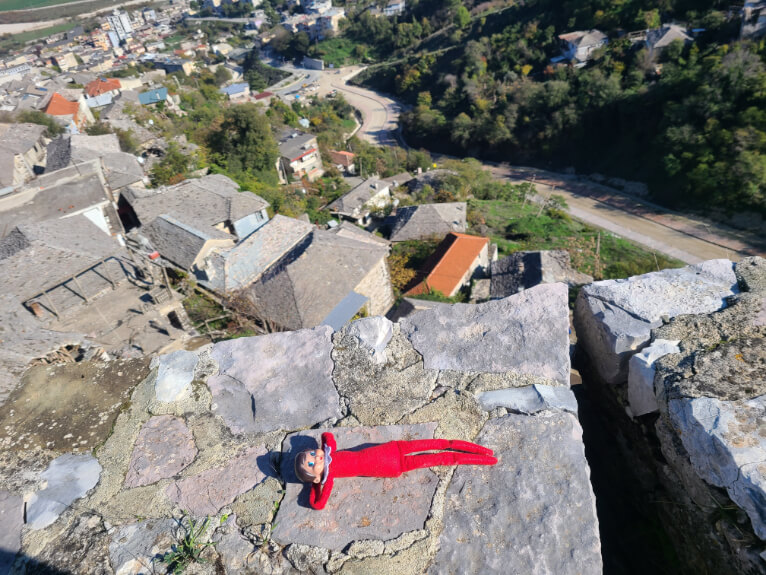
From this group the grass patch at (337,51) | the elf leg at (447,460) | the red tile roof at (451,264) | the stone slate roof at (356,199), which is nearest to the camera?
the elf leg at (447,460)

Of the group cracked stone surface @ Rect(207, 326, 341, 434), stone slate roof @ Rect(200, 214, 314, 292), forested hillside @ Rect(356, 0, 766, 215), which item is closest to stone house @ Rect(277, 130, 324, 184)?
forested hillside @ Rect(356, 0, 766, 215)

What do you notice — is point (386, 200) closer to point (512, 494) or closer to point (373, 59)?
point (512, 494)

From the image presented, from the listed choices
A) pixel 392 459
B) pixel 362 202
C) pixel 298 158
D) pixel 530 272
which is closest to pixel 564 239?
pixel 530 272

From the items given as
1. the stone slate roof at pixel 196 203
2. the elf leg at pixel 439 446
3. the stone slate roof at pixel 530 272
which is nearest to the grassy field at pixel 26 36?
the stone slate roof at pixel 196 203

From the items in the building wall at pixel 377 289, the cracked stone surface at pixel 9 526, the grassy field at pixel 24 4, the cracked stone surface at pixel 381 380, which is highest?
the cracked stone surface at pixel 381 380

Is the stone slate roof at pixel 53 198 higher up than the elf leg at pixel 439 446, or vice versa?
the elf leg at pixel 439 446

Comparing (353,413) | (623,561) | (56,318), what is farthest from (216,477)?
(56,318)

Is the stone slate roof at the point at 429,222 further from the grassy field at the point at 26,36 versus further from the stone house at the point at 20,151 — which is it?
the grassy field at the point at 26,36
